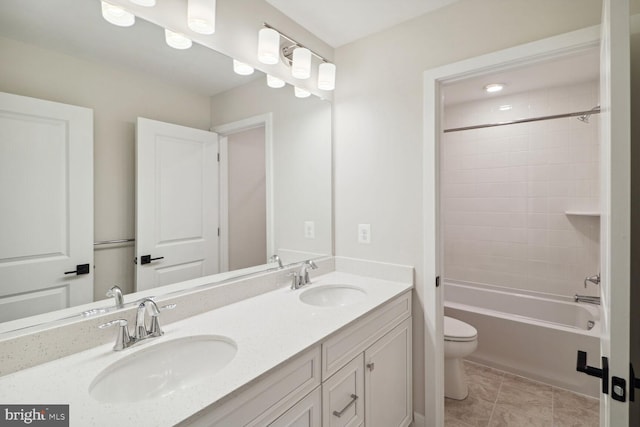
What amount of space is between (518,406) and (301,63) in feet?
8.38

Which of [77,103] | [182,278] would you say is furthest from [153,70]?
[182,278]

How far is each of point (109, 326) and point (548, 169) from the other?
3.35 meters

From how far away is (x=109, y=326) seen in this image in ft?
3.28

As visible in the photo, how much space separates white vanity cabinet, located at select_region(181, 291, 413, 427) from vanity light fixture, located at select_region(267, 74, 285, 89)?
4.28 ft

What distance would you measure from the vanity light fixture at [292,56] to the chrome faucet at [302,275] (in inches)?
43.0

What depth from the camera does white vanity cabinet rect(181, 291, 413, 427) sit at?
831mm

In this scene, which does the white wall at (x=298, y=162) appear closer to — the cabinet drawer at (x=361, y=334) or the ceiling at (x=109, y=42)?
the ceiling at (x=109, y=42)

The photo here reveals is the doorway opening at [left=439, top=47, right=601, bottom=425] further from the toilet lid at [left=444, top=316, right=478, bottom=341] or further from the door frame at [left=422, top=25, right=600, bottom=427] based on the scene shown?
the door frame at [left=422, top=25, right=600, bottom=427]

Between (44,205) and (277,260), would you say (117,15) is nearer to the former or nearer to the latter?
(44,205)

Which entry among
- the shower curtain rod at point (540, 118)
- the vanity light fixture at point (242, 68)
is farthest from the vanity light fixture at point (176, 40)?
the shower curtain rod at point (540, 118)

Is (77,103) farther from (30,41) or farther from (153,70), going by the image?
(153,70)

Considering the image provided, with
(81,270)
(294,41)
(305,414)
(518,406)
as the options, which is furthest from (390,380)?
(294,41)

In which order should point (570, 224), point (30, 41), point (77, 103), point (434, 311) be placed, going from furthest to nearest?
point (570, 224), point (434, 311), point (77, 103), point (30, 41)

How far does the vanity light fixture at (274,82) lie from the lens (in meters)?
1.64
